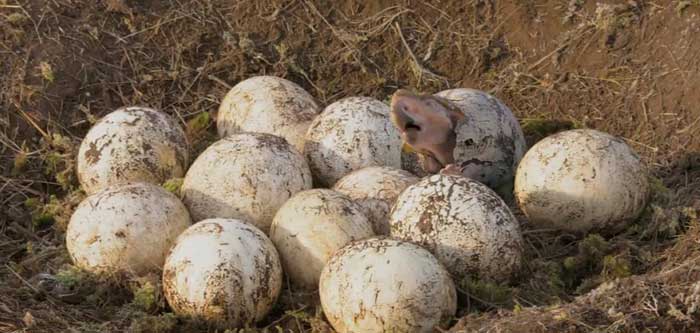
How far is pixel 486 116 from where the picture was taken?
259 inches

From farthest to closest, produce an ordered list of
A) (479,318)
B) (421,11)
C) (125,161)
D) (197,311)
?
(421,11) → (125,161) → (197,311) → (479,318)

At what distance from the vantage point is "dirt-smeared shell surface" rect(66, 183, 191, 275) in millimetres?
5605

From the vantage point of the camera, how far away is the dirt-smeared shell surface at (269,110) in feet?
22.2

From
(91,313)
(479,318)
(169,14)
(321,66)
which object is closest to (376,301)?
(479,318)

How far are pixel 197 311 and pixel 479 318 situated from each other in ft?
4.68

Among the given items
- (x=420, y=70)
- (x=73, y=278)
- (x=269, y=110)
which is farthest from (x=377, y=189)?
(x=420, y=70)

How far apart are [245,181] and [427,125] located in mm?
1177

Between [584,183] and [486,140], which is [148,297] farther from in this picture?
[584,183]

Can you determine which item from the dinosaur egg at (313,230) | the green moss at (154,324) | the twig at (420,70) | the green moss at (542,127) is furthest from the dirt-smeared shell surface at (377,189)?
the twig at (420,70)

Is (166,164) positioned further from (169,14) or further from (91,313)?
(169,14)

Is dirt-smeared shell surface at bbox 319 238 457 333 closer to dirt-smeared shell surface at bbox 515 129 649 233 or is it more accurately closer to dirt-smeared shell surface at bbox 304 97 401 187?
dirt-smeared shell surface at bbox 515 129 649 233

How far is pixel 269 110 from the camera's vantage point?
6.80 m

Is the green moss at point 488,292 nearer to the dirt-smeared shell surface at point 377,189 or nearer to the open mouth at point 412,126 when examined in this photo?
the dirt-smeared shell surface at point 377,189

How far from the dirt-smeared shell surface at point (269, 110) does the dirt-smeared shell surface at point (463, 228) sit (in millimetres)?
1516
